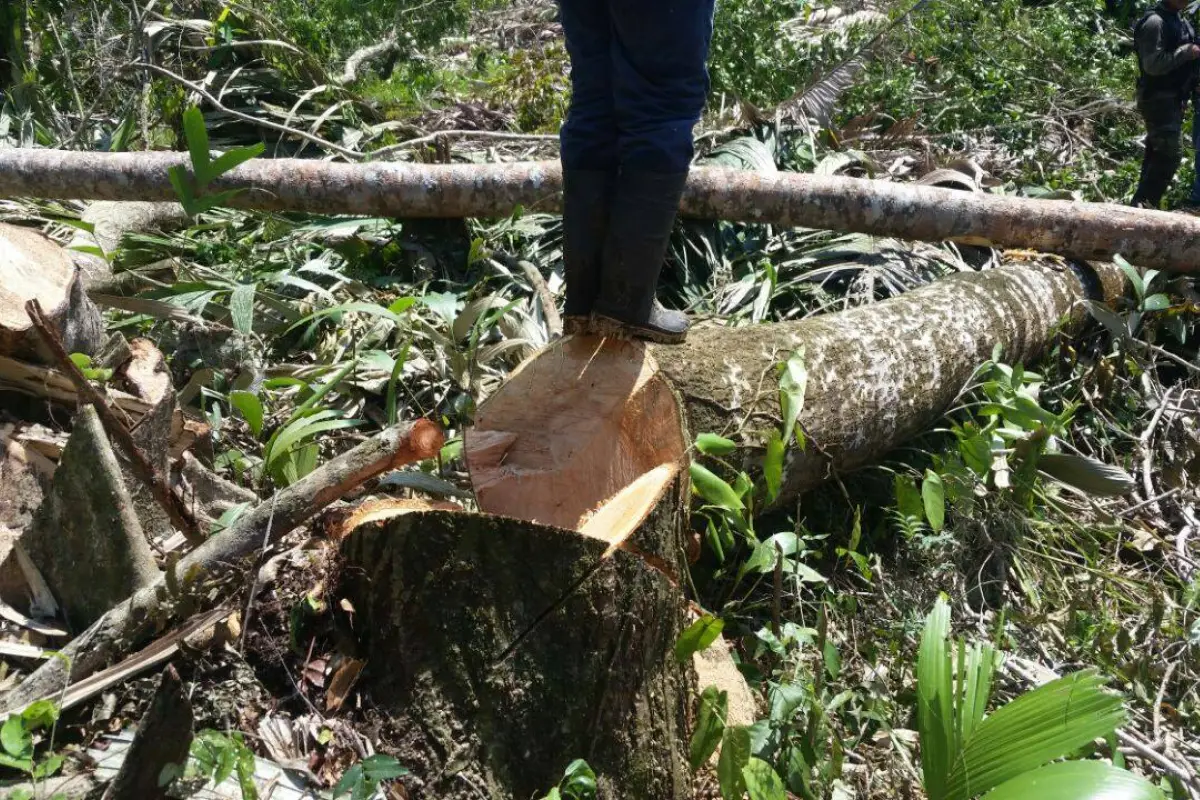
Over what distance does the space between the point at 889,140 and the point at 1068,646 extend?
3.36 meters

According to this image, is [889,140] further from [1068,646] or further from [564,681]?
[564,681]

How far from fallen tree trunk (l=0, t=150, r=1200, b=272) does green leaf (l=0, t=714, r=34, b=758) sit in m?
2.61

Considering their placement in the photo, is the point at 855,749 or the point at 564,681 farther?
the point at 855,749

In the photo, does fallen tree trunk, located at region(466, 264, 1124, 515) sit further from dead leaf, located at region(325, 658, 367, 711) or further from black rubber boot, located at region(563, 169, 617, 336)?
dead leaf, located at region(325, 658, 367, 711)

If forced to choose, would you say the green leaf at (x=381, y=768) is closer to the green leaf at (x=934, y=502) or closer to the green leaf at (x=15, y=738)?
the green leaf at (x=15, y=738)

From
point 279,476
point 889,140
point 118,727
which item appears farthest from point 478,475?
point 889,140

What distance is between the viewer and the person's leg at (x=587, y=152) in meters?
2.51

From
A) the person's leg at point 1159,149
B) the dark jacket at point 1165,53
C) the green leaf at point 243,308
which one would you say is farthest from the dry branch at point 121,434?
the dark jacket at point 1165,53

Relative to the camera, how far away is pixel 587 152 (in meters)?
2.52

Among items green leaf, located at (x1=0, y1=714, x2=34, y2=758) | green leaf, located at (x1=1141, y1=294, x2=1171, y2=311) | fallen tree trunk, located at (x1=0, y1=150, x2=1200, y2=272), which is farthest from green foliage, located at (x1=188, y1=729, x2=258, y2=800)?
green leaf, located at (x1=1141, y1=294, x2=1171, y2=311)

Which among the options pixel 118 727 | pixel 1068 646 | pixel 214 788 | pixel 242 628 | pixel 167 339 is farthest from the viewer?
pixel 167 339

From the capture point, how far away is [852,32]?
6.29m

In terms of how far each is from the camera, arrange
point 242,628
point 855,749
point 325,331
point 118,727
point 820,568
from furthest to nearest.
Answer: point 325,331
point 820,568
point 855,749
point 242,628
point 118,727

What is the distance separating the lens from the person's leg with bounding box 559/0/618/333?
2.51 meters
